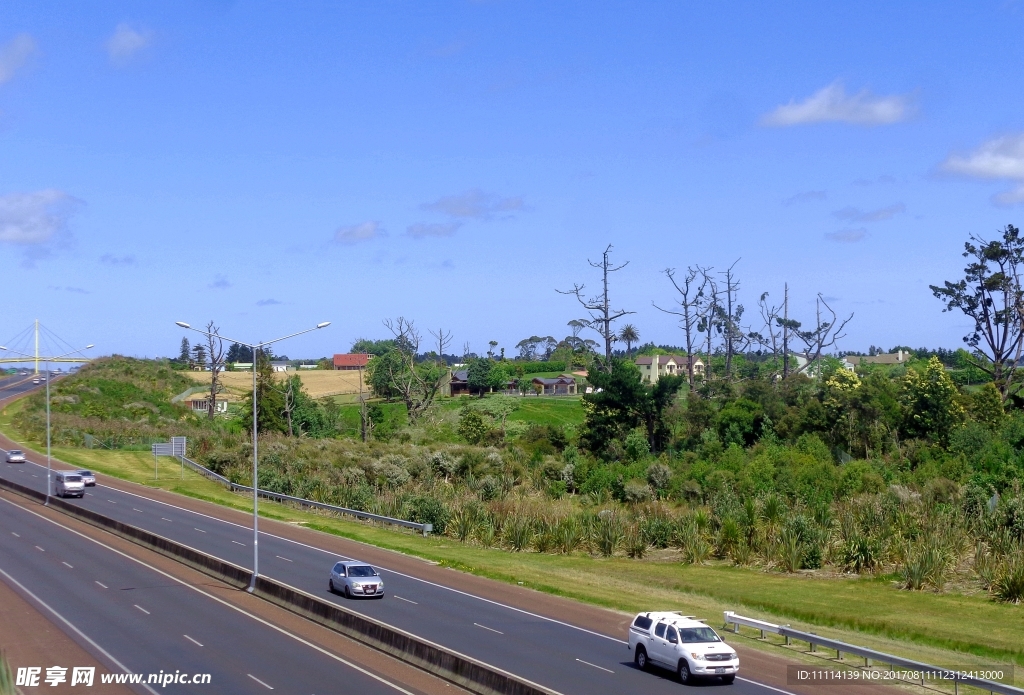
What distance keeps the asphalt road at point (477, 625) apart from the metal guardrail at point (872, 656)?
2.72 m

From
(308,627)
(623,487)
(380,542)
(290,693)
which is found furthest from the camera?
(623,487)

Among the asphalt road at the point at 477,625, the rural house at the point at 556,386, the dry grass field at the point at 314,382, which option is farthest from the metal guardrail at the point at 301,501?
the rural house at the point at 556,386

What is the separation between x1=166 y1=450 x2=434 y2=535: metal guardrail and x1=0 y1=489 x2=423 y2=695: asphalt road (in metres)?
16.9

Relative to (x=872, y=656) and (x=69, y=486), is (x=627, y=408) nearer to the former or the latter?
(x=69, y=486)

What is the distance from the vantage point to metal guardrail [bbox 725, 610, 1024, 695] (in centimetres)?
→ 2042

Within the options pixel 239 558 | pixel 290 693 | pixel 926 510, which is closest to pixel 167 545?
pixel 239 558

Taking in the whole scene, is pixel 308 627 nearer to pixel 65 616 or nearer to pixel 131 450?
pixel 65 616

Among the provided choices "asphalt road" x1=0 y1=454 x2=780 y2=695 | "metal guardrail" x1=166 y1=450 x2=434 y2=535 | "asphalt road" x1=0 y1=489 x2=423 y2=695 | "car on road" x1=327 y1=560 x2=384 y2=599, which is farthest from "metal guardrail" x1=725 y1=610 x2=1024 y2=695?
"metal guardrail" x1=166 y1=450 x2=434 y2=535

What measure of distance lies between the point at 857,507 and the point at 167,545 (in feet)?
113

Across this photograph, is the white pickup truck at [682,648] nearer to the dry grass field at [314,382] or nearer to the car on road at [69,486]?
the car on road at [69,486]

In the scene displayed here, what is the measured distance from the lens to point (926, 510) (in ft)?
168

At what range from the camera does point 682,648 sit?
2294cm

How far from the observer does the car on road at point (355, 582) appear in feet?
111

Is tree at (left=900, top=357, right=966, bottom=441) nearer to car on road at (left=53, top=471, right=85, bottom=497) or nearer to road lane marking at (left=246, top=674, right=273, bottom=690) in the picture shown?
car on road at (left=53, top=471, right=85, bottom=497)
